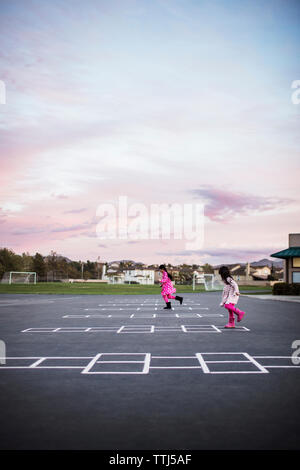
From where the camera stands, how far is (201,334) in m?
11.7

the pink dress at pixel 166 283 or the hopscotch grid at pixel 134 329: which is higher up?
the pink dress at pixel 166 283

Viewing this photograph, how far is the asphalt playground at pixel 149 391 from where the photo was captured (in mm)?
4301

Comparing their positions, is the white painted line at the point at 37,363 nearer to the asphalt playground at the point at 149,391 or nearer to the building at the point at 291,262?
the asphalt playground at the point at 149,391

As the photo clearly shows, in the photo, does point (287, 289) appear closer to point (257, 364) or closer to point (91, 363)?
point (257, 364)

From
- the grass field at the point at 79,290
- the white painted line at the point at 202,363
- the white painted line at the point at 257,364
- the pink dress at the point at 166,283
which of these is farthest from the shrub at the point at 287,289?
the white painted line at the point at 202,363

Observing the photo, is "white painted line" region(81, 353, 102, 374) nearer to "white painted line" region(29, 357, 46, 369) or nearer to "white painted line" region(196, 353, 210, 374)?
"white painted line" region(29, 357, 46, 369)

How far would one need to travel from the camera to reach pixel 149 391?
591 cm

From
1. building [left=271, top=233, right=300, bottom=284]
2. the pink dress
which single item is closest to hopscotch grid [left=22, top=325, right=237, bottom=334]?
the pink dress

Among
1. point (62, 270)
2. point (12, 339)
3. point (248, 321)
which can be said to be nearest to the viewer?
point (12, 339)

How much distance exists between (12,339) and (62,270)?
126 metres

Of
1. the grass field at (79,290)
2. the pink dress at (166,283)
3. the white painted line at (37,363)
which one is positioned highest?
the pink dress at (166,283)

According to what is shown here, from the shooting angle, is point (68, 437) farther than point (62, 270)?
No
